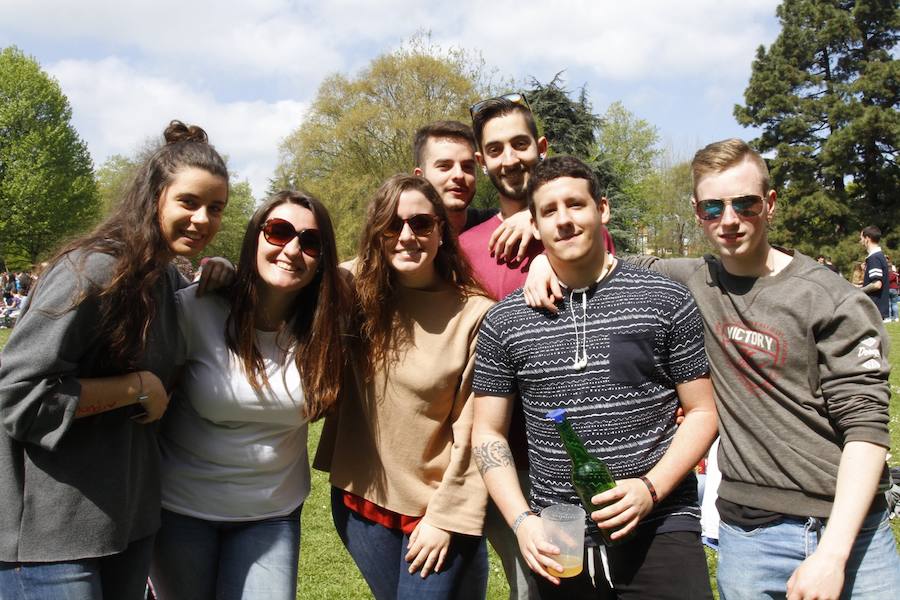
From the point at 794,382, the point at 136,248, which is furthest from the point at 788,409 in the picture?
the point at 136,248

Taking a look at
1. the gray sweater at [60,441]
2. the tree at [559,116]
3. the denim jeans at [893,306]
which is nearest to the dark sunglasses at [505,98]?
the gray sweater at [60,441]

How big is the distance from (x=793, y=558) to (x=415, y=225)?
192 cm

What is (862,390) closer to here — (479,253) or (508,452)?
(508,452)

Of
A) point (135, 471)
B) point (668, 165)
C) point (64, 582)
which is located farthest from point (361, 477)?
point (668, 165)

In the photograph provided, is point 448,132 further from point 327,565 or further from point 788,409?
point 327,565

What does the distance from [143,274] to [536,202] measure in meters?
1.51

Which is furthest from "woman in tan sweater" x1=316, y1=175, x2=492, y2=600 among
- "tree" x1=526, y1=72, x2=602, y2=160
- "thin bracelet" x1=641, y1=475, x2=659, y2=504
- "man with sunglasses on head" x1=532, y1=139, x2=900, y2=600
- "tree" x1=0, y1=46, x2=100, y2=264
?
"tree" x1=0, y1=46, x2=100, y2=264

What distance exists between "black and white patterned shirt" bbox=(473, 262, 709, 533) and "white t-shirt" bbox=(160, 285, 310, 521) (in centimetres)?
105

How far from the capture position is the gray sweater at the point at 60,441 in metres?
2.17

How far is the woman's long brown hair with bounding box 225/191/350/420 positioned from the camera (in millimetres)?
2855

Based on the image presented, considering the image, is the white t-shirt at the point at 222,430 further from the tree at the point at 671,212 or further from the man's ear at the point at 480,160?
the tree at the point at 671,212

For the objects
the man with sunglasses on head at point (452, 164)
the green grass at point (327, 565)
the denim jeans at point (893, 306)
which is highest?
the man with sunglasses on head at point (452, 164)

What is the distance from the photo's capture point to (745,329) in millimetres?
2486

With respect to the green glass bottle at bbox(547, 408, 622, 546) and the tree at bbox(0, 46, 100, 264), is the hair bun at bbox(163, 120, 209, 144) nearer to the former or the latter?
the green glass bottle at bbox(547, 408, 622, 546)
